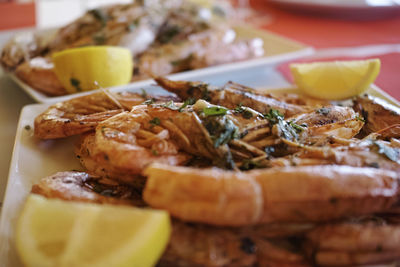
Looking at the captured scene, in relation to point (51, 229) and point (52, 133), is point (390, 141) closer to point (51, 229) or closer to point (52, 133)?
point (51, 229)

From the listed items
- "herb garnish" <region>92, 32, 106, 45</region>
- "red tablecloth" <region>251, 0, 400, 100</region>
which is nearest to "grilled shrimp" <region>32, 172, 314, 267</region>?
"herb garnish" <region>92, 32, 106, 45</region>

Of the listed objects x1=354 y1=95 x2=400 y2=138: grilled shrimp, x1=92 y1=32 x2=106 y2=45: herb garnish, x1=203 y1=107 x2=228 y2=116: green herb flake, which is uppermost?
x1=92 y1=32 x2=106 y2=45: herb garnish

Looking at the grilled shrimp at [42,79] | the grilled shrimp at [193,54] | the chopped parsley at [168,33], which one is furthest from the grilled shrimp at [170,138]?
the chopped parsley at [168,33]

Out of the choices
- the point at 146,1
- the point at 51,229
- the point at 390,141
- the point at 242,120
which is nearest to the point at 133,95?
the point at 242,120

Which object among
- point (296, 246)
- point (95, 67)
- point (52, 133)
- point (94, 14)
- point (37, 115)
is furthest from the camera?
point (94, 14)

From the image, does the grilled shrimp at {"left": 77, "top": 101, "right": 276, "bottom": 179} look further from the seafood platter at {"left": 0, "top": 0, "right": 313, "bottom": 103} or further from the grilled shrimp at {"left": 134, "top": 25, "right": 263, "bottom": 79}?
the grilled shrimp at {"left": 134, "top": 25, "right": 263, "bottom": 79}

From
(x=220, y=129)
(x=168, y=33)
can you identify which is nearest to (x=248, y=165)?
(x=220, y=129)

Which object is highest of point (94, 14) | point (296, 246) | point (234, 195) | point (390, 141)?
point (94, 14)

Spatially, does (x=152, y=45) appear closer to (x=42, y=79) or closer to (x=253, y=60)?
(x=253, y=60)
